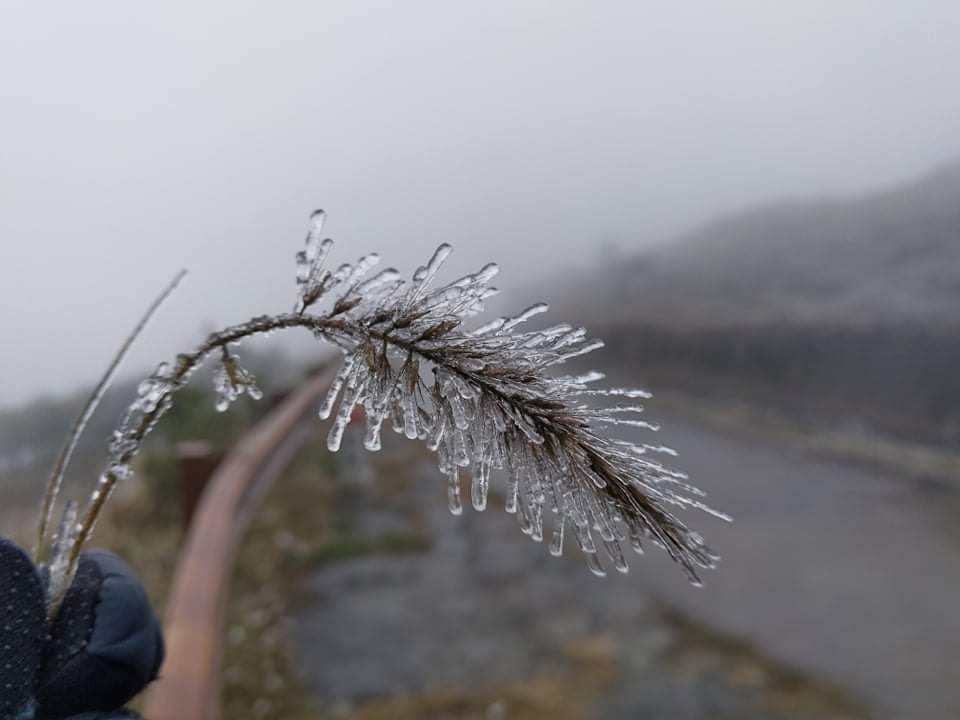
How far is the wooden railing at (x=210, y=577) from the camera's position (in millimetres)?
2488

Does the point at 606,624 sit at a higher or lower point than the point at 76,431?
lower

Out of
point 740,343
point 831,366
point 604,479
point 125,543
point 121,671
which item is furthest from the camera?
point 740,343

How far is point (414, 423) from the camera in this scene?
37.5 inches

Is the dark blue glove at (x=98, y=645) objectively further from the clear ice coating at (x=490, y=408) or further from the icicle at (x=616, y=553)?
the icicle at (x=616, y=553)

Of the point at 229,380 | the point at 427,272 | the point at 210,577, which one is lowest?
the point at 210,577

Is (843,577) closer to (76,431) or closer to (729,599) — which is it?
(729,599)

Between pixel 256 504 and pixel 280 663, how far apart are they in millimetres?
1323

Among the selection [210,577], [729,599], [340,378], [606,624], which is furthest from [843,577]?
[340,378]

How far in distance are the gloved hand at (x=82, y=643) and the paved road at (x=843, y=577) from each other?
377 centimetres

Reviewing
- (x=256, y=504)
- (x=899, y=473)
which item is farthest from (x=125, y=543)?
(x=899, y=473)

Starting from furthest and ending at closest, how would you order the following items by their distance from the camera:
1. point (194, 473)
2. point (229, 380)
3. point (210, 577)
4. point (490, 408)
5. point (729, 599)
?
point (194, 473), point (729, 599), point (210, 577), point (229, 380), point (490, 408)

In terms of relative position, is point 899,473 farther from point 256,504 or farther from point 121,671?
point 121,671

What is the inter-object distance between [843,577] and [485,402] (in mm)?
5151

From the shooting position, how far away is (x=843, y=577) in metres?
5.28
